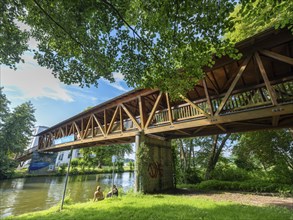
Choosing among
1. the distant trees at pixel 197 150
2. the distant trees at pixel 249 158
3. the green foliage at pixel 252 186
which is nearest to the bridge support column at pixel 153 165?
the green foliage at pixel 252 186

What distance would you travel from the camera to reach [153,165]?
1084 centimetres

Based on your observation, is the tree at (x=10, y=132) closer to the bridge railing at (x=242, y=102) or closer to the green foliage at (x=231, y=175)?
the bridge railing at (x=242, y=102)

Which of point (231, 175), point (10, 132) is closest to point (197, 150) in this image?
point (231, 175)

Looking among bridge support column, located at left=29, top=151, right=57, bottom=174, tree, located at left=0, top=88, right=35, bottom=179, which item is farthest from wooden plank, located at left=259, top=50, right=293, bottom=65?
bridge support column, located at left=29, top=151, right=57, bottom=174

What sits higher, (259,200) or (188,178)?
(188,178)

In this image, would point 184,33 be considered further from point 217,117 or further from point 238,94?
point 238,94

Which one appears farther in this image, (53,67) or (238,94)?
(238,94)

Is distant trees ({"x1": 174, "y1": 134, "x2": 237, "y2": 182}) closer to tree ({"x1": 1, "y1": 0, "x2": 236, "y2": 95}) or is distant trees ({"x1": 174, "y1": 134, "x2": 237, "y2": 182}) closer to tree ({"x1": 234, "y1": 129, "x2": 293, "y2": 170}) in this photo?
tree ({"x1": 234, "y1": 129, "x2": 293, "y2": 170})

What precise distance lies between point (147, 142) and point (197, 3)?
799 centimetres

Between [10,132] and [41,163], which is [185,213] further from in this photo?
[41,163]

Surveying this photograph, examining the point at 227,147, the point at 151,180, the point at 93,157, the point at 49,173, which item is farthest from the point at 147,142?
the point at 93,157

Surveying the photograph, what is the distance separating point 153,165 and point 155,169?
0.29 meters

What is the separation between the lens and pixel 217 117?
8.07 m

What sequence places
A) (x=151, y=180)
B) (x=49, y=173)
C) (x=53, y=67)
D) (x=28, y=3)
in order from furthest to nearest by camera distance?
(x=49, y=173) < (x=151, y=180) < (x=53, y=67) < (x=28, y=3)
